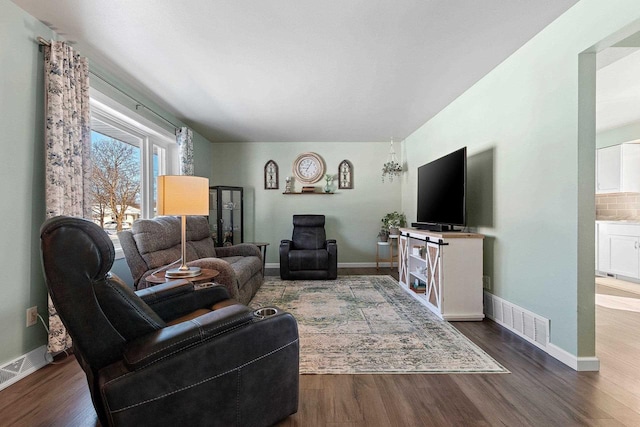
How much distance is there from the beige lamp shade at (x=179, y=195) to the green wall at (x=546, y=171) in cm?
262

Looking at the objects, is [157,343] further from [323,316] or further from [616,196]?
[616,196]

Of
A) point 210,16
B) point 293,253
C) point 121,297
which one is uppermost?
point 210,16

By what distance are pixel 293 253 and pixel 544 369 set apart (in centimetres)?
312

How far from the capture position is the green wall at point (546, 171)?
1823 millimetres

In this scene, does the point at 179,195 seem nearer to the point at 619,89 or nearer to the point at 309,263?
the point at 309,263

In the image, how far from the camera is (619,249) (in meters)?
4.09

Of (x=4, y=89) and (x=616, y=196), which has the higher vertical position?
(x=4, y=89)

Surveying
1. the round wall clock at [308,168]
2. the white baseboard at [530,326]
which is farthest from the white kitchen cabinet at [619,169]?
the round wall clock at [308,168]

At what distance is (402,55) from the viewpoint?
7.75 feet

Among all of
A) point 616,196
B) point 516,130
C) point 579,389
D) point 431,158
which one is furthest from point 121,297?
point 616,196

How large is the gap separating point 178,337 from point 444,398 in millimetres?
1441

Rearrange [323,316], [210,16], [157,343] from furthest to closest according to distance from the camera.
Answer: [323,316]
[210,16]
[157,343]

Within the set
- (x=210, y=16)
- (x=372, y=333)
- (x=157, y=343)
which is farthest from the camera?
(x=372, y=333)

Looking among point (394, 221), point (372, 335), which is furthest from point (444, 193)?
point (394, 221)
